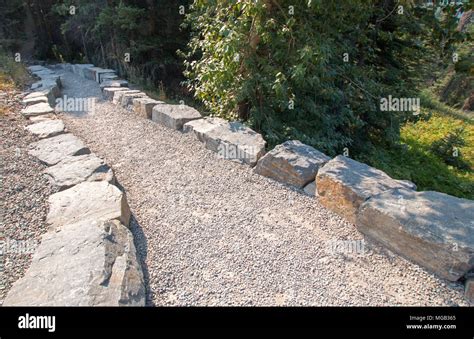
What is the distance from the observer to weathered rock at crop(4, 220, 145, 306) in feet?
5.00

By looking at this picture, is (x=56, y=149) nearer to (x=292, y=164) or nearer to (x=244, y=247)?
(x=244, y=247)

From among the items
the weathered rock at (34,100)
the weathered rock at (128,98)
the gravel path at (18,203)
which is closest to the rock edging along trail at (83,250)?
the gravel path at (18,203)

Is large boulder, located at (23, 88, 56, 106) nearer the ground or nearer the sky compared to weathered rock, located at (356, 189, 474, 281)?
nearer the sky

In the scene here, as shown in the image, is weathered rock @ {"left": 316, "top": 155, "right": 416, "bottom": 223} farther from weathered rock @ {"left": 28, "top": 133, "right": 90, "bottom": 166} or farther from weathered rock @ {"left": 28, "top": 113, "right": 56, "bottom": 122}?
weathered rock @ {"left": 28, "top": 113, "right": 56, "bottom": 122}

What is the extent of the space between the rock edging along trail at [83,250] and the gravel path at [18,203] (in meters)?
0.10

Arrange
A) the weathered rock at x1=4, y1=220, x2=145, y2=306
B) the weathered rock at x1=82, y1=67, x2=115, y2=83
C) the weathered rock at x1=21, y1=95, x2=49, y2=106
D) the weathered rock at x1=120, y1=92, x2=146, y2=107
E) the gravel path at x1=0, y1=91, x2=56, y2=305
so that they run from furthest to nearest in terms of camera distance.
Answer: the weathered rock at x1=82, y1=67, x2=115, y2=83
the weathered rock at x1=120, y1=92, x2=146, y2=107
the weathered rock at x1=21, y1=95, x2=49, y2=106
the gravel path at x1=0, y1=91, x2=56, y2=305
the weathered rock at x1=4, y1=220, x2=145, y2=306

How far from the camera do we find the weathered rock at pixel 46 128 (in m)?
3.68

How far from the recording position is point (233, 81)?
3.78 meters

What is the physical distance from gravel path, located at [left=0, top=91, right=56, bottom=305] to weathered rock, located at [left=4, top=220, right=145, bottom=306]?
160mm

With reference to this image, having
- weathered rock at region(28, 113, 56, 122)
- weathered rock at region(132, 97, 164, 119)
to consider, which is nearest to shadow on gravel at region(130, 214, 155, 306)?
weathered rock at region(132, 97, 164, 119)

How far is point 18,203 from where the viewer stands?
2.44 m

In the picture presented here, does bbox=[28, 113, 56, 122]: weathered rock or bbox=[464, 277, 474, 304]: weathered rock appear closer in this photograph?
bbox=[464, 277, 474, 304]: weathered rock

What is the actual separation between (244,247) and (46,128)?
10.8 feet

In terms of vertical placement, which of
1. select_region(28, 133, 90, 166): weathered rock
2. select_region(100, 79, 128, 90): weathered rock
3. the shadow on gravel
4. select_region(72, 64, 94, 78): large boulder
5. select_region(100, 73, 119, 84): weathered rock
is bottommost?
the shadow on gravel
